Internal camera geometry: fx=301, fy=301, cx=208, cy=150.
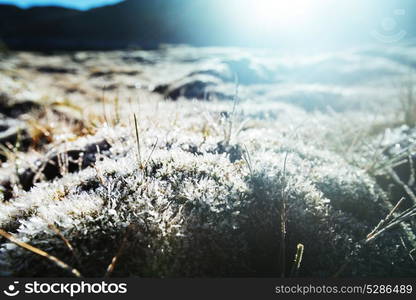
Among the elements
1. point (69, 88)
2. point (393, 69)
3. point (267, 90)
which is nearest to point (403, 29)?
point (393, 69)

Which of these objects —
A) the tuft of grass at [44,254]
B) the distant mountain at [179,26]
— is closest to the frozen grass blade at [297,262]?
the tuft of grass at [44,254]

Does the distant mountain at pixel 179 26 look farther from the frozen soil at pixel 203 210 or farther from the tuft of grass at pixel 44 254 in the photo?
the tuft of grass at pixel 44 254

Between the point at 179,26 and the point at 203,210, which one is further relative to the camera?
the point at 179,26

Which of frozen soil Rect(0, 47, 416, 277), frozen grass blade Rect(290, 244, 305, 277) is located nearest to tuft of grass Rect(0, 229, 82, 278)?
frozen soil Rect(0, 47, 416, 277)

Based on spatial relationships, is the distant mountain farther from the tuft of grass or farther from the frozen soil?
the tuft of grass

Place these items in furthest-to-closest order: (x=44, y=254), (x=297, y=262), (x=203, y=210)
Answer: (x=203, y=210) < (x=297, y=262) < (x=44, y=254)

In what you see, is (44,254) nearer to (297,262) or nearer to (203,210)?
(203,210)

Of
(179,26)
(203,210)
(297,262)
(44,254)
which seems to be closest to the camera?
(44,254)

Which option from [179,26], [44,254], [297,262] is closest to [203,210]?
[297,262]
